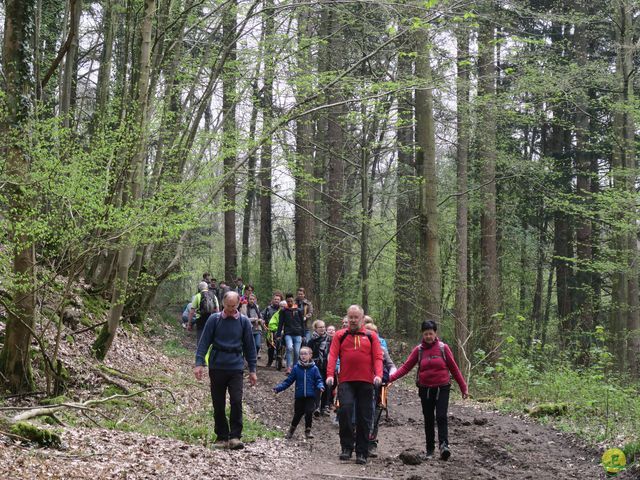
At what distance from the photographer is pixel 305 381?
8.90 meters

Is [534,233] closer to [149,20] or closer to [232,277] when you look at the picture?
[232,277]

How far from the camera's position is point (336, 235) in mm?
22141

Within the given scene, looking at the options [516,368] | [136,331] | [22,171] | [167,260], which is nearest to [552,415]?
[516,368]

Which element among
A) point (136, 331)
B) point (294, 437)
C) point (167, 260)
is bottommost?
point (294, 437)

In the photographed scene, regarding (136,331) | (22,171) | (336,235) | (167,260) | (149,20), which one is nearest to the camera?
(22,171)

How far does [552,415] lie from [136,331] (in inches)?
390

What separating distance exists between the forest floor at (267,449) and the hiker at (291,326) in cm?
276

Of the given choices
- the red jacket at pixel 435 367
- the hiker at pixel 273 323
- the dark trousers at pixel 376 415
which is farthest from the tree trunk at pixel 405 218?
the red jacket at pixel 435 367

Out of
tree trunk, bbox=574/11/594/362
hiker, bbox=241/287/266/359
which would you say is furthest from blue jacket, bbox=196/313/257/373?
tree trunk, bbox=574/11/594/362

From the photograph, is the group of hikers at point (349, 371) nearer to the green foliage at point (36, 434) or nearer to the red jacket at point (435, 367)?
the red jacket at point (435, 367)

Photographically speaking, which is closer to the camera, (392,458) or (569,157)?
(392,458)

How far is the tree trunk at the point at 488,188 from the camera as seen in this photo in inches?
597

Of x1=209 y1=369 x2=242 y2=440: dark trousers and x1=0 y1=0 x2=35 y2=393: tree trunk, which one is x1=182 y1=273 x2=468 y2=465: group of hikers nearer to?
x1=209 y1=369 x2=242 y2=440: dark trousers

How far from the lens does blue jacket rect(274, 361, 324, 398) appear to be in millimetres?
8914
